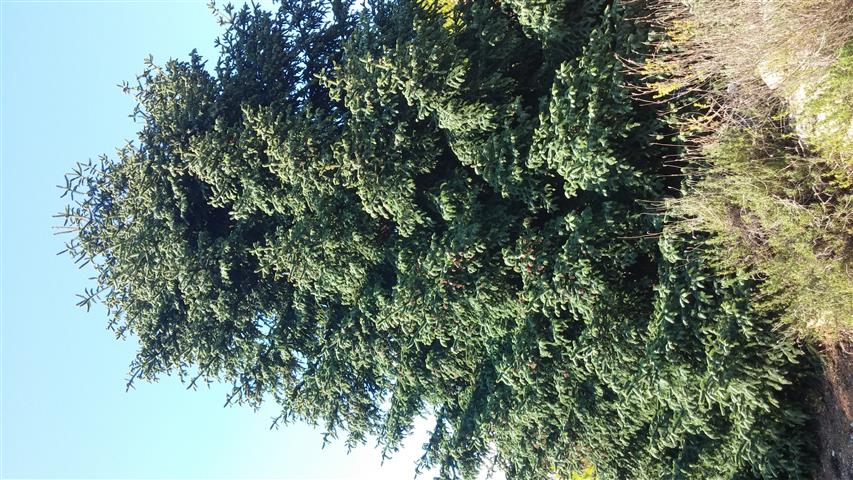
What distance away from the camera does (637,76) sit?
993 cm

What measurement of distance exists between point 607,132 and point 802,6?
3.41 metres

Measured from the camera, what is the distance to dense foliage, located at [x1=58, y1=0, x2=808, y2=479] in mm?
9883

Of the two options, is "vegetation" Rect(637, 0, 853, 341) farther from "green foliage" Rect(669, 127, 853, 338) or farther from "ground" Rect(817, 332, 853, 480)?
"ground" Rect(817, 332, 853, 480)

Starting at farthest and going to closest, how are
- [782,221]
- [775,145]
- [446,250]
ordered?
[446,250] → [775,145] → [782,221]

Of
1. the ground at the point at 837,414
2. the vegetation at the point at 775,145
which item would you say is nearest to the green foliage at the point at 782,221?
the vegetation at the point at 775,145

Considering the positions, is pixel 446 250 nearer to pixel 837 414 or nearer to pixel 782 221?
pixel 782 221

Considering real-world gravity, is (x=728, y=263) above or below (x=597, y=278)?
below

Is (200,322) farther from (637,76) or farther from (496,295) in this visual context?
(637,76)

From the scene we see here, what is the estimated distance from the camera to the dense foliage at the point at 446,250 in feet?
32.4

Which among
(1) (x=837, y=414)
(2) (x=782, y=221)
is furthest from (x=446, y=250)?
(1) (x=837, y=414)

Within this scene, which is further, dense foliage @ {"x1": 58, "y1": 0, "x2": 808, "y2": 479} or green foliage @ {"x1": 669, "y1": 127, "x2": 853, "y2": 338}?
dense foliage @ {"x1": 58, "y1": 0, "x2": 808, "y2": 479}

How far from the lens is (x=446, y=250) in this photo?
1126 cm

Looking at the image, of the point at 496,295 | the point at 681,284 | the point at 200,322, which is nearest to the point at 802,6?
the point at 681,284

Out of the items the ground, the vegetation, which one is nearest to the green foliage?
the vegetation
